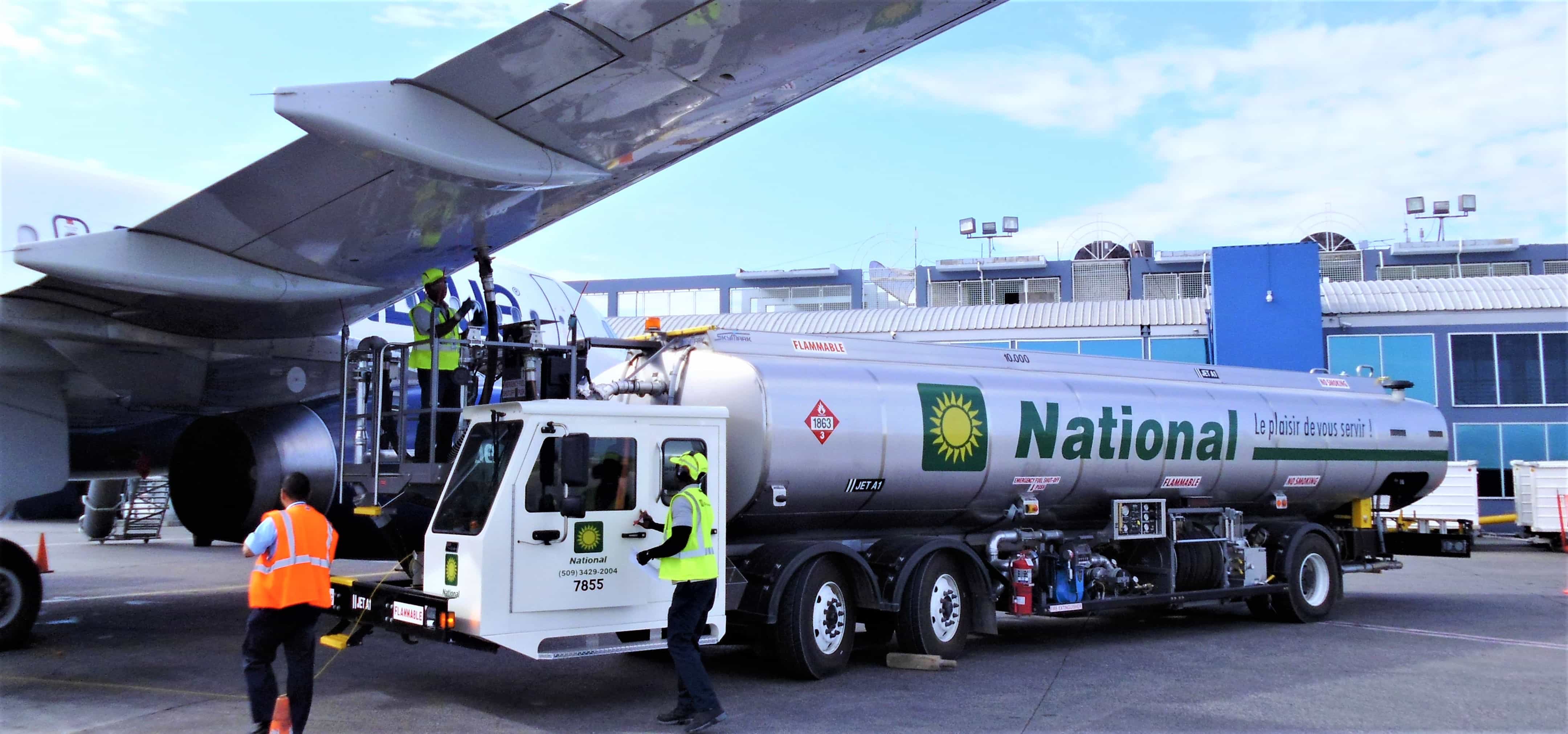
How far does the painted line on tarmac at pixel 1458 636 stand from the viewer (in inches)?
485

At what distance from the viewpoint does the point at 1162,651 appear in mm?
12047

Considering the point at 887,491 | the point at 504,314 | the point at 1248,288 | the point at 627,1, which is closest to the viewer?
the point at 627,1

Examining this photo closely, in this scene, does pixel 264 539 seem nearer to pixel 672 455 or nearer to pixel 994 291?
pixel 672 455

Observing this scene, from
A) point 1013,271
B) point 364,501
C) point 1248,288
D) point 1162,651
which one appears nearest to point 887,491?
point 1162,651

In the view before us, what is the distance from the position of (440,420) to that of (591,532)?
2254mm

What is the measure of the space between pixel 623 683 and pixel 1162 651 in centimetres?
566

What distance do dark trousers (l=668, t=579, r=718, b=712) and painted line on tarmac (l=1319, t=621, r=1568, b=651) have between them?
9.06 m

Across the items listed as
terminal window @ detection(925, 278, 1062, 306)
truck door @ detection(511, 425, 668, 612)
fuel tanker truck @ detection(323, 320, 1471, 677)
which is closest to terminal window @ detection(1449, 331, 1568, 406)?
fuel tanker truck @ detection(323, 320, 1471, 677)

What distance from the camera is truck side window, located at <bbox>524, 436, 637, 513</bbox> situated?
8516 mm

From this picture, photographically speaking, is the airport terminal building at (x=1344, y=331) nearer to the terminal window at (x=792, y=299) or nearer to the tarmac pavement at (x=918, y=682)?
the tarmac pavement at (x=918, y=682)

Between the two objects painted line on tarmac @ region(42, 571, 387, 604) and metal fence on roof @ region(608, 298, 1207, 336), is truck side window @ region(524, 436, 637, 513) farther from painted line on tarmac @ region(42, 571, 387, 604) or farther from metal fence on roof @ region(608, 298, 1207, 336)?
metal fence on roof @ region(608, 298, 1207, 336)

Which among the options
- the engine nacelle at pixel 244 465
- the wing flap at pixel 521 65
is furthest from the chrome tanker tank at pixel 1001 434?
the wing flap at pixel 521 65

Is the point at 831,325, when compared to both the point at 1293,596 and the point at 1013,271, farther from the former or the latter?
the point at 1293,596

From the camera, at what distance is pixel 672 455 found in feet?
30.4
